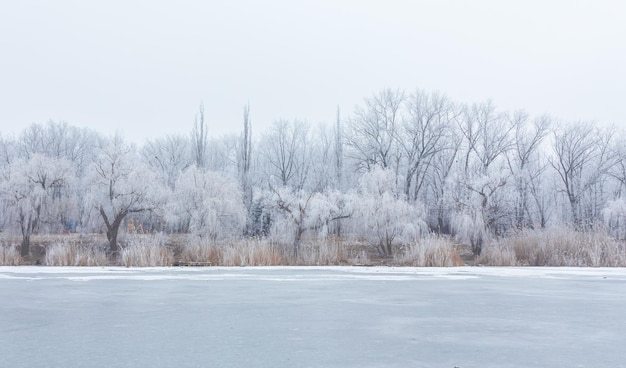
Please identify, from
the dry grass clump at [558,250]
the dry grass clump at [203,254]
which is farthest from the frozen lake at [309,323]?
the dry grass clump at [203,254]

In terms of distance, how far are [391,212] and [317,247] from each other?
3799 millimetres

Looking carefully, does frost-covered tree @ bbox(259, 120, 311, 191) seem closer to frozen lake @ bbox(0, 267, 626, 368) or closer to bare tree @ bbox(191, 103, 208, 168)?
bare tree @ bbox(191, 103, 208, 168)

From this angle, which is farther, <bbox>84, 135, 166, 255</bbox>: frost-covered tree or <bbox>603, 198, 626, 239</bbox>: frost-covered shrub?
<bbox>603, 198, 626, 239</bbox>: frost-covered shrub

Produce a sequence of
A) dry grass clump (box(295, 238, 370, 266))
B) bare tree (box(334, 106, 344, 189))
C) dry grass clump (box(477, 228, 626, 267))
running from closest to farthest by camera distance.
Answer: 1. dry grass clump (box(477, 228, 626, 267))
2. dry grass clump (box(295, 238, 370, 266))
3. bare tree (box(334, 106, 344, 189))

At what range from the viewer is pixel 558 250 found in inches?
794

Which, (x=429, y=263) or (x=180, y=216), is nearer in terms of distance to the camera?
(x=429, y=263)

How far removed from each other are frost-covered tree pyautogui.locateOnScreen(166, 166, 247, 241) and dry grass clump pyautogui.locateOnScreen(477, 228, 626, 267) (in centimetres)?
1037

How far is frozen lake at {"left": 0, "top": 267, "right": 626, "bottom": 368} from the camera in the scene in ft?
16.6

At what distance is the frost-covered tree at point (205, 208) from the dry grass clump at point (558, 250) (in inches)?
408

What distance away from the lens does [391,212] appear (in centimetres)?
2445

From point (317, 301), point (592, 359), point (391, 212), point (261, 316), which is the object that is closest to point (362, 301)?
point (317, 301)

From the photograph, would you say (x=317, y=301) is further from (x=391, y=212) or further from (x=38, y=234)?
(x=38, y=234)

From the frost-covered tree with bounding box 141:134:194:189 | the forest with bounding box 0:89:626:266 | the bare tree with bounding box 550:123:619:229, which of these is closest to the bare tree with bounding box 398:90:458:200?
the forest with bounding box 0:89:626:266

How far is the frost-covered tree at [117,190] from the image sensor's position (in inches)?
985
